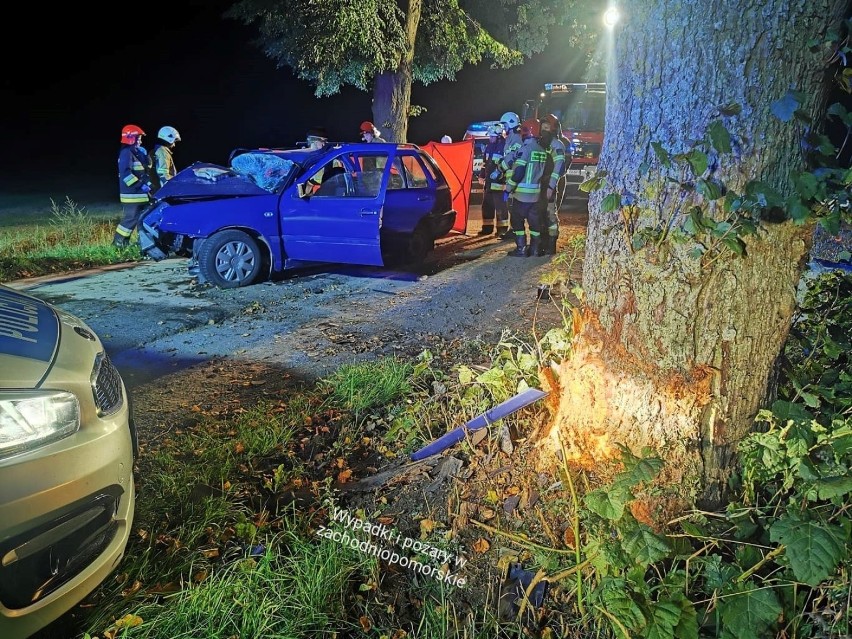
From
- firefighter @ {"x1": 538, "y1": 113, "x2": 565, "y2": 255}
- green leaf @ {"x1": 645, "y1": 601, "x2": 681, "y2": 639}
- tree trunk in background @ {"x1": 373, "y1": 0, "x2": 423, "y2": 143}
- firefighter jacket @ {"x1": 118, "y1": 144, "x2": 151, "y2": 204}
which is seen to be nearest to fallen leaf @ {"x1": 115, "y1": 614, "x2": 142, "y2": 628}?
green leaf @ {"x1": 645, "y1": 601, "x2": 681, "y2": 639}

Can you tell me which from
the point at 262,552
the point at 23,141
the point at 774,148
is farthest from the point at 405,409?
the point at 23,141

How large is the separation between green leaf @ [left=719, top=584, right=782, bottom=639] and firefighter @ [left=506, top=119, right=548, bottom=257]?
21.9ft

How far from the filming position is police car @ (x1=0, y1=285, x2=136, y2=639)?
1833 millimetres

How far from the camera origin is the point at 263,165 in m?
7.39

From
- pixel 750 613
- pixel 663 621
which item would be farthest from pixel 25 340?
pixel 750 613

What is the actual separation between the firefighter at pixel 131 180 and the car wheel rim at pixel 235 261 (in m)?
2.46

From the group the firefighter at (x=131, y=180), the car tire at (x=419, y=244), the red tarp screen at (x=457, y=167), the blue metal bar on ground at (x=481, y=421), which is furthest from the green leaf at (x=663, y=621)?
the firefighter at (x=131, y=180)

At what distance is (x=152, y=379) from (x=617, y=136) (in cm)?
359

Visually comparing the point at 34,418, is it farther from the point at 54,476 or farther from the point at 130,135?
the point at 130,135

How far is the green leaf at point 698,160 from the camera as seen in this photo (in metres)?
2.10

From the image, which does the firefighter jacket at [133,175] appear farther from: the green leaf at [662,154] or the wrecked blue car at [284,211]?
the green leaf at [662,154]

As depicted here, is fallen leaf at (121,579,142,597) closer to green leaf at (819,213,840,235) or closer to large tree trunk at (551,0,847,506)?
large tree trunk at (551,0,847,506)

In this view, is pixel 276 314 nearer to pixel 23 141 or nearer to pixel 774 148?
pixel 774 148

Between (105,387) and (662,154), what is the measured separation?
2319 mm
